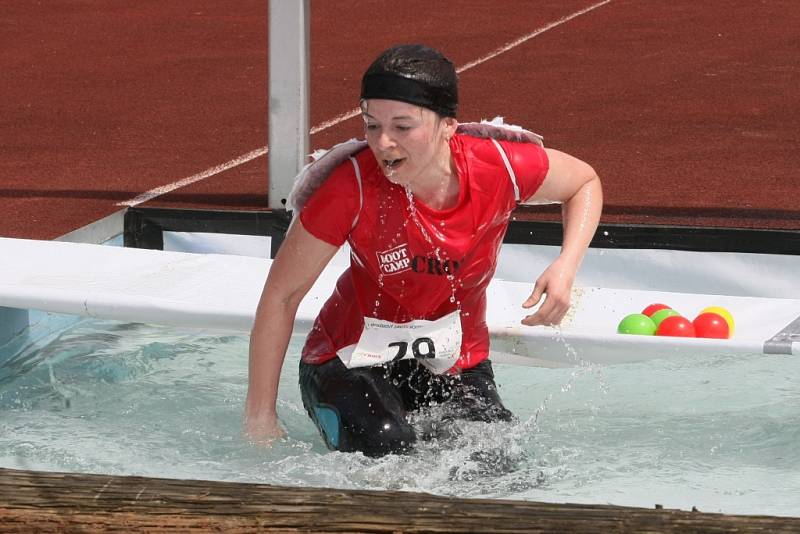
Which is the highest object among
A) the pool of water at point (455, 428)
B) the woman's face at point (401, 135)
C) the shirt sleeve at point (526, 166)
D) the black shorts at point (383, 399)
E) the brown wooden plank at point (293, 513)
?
the woman's face at point (401, 135)

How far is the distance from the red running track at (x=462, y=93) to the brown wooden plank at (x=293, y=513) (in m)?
5.38

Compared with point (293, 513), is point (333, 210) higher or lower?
higher

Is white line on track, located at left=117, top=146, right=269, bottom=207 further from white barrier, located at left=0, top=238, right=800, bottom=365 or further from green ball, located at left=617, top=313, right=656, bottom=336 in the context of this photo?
green ball, located at left=617, top=313, right=656, bottom=336

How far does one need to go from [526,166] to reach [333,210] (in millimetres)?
544

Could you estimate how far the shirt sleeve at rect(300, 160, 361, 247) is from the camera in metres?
3.45

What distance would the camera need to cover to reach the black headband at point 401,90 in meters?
3.30

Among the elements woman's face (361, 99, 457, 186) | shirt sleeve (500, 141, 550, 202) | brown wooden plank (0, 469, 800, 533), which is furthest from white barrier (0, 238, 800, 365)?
brown wooden plank (0, 469, 800, 533)

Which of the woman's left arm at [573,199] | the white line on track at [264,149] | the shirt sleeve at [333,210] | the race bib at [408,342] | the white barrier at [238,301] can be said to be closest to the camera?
the shirt sleeve at [333,210]

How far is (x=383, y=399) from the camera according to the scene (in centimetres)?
370

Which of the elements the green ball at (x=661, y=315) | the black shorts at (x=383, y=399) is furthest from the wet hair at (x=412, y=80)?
the green ball at (x=661, y=315)

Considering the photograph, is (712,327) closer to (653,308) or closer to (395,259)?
(653,308)

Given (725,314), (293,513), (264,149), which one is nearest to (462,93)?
(264,149)

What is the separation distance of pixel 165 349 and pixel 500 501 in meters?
3.35

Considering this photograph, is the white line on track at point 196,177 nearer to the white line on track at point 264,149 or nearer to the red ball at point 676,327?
the white line on track at point 264,149
